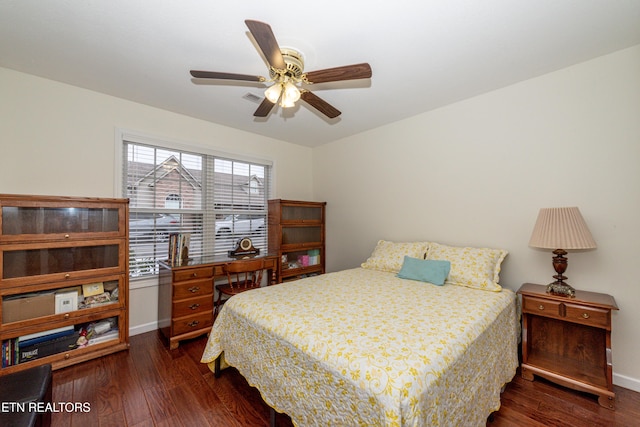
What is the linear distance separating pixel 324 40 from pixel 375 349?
1945mm

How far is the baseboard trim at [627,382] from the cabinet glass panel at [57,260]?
426cm

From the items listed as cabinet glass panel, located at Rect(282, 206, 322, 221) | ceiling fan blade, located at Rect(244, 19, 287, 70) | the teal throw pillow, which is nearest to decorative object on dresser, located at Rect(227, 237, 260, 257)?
cabinet glass panel, located at Rect(282, 206, 322, 221)

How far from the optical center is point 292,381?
1364 mm

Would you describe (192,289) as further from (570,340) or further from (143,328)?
(570,340)

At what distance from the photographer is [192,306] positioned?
8.66 feet

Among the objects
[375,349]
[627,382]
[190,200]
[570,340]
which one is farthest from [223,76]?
[627,382]

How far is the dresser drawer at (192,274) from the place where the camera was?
8.32ft

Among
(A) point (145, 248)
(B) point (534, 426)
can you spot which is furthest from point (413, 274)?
(A) point (145, 248)

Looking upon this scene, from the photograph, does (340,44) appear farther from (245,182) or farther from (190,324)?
(190,324)

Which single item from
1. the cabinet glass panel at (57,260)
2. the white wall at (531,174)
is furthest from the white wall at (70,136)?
the white wall at (531,174)

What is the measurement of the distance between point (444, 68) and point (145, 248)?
3.47 m

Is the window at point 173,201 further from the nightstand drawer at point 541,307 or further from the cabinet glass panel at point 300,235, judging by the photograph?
the nightstand drawer at point 541,307

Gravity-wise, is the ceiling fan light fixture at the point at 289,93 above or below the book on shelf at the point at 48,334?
above

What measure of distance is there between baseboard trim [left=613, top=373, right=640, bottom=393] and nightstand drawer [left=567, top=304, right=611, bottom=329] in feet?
2.02
